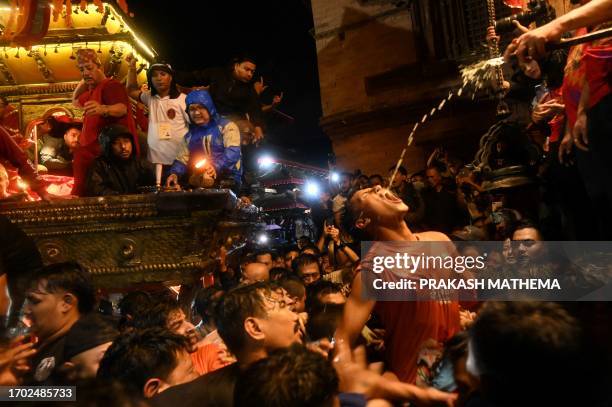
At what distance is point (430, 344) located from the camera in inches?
122

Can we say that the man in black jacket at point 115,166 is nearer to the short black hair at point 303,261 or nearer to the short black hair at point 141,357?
the short black hair at point 303,261

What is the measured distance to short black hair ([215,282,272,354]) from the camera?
285 cm

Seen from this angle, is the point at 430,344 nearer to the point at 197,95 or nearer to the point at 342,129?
the point at 197,95

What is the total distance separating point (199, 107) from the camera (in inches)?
251

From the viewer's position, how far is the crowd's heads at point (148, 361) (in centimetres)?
272

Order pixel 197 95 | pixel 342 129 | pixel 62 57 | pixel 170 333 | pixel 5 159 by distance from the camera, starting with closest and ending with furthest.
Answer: pixel 170 333
pixel 5 159
pixel 197 95
pixel 62 57
pixel 342 129

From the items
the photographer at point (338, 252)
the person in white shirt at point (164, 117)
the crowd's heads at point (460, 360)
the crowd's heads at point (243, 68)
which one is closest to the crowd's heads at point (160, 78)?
the person in white shirt at point (164, 117)

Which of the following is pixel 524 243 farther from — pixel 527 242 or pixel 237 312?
pixel 237 312

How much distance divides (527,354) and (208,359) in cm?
249

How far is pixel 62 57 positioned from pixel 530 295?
6862mm

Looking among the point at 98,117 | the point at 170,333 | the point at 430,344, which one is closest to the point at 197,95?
the point at 98,117

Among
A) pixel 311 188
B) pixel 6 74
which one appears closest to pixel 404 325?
pixel 6 74

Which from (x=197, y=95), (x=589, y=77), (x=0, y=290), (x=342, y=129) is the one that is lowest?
(x=0, y=290)

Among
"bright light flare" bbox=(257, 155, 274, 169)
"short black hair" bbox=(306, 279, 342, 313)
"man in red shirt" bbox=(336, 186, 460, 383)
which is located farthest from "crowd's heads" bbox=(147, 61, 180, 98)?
"bright light flare" bbox=(257, 155, 274, 169)
